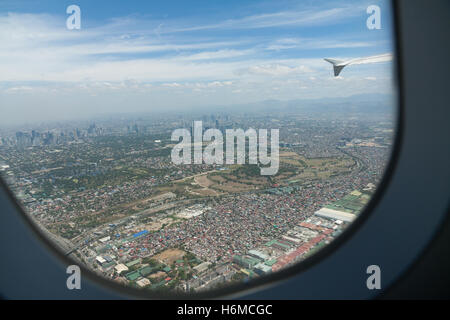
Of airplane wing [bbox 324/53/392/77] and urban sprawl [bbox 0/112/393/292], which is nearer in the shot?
airplane wing [bbox 324/53/392/77]

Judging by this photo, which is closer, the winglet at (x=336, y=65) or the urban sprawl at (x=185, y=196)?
the winglet at (x=336, y=65)

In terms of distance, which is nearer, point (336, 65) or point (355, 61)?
point (355, 61)

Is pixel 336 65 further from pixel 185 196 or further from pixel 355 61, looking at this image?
pixel 185 196

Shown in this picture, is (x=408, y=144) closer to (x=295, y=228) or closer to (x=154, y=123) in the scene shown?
(x=295, y=228)

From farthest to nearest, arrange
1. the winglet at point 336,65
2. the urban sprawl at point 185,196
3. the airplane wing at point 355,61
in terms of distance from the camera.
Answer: the urban sprawl at point 185,196 < the winglet at point 336,65 < the airplane wing at point 355,61

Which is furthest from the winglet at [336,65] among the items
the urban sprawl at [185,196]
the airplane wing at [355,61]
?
the urban sprawl at [185,196]

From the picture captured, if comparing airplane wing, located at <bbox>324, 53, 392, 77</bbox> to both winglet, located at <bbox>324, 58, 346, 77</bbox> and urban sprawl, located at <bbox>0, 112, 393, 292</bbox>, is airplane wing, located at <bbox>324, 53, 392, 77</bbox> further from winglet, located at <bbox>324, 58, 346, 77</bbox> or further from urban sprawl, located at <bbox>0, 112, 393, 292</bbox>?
urban sprawl, located at <bbox>0, 112, 393, 292</bbox>

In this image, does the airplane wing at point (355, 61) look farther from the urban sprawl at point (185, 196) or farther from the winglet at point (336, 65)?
the urban sprawl at point (185, 196)

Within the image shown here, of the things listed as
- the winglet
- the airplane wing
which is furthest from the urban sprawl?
the winglet

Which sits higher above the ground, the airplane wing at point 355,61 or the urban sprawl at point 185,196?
the airplane wing at point 355,61

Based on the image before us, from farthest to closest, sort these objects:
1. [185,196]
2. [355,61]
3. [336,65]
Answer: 1. [185,196]
2. [336,65]
3. [355,61]

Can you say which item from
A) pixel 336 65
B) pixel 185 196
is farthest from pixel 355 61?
pixel 185 196

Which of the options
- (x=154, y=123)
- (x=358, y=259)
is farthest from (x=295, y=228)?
(x=154, y=123)

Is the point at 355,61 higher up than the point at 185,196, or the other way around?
the point at 355,61
